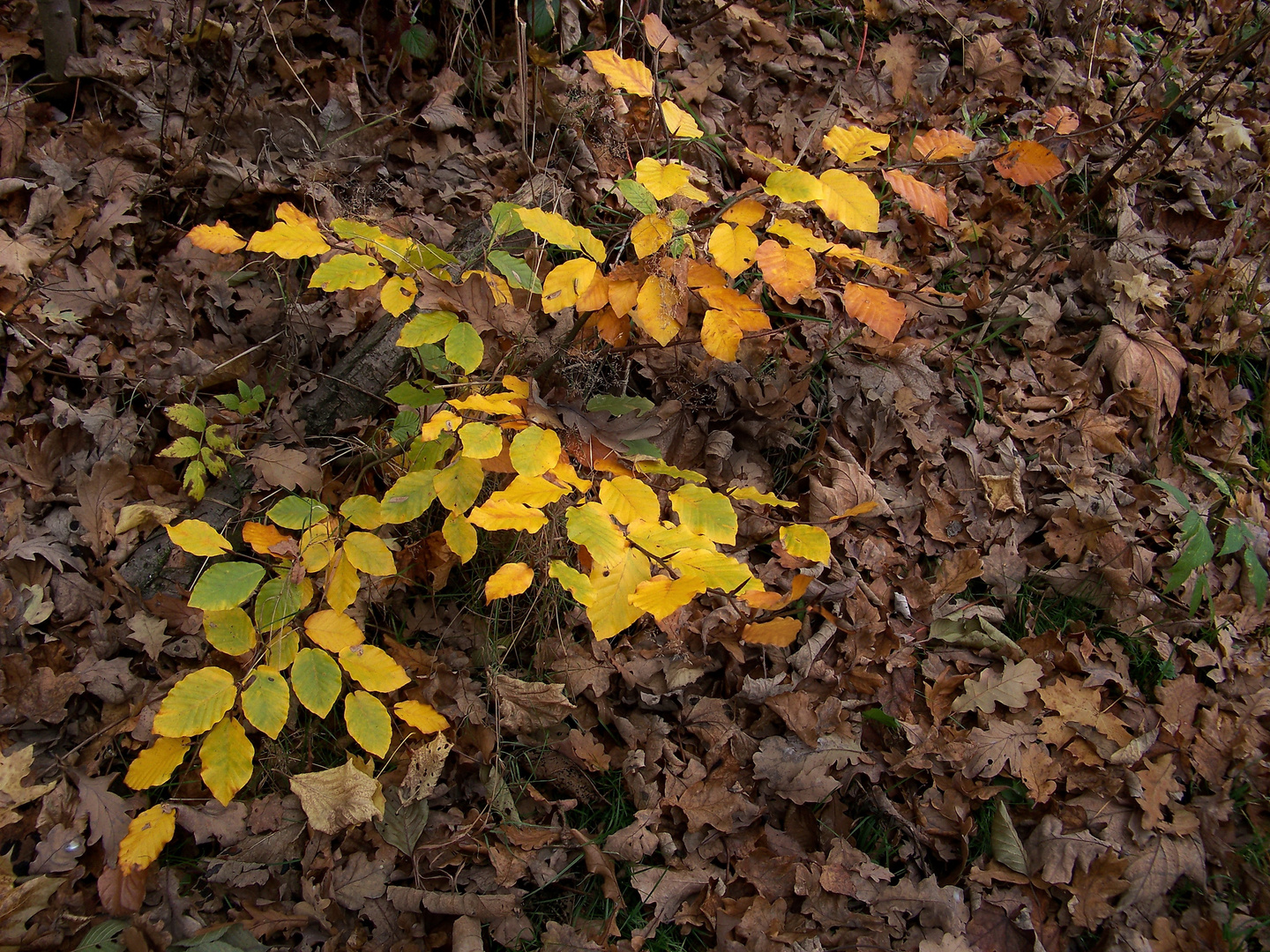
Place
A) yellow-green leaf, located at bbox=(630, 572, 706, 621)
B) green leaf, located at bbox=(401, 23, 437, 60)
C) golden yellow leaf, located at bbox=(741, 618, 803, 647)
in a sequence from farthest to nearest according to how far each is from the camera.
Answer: green leaf, located at bbox=(401, 23, 437, 60)
golden yellow leaf, located at bbox=(741, 618, 803, 647)
yellow-green leaf, located at bbox=(630, 572, 706, 621)

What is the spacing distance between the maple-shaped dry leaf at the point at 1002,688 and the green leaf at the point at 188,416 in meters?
2.32

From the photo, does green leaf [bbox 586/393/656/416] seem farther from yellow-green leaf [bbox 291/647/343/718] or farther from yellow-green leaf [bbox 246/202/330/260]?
yellow-green leaf [bbox 291/647/343/718]

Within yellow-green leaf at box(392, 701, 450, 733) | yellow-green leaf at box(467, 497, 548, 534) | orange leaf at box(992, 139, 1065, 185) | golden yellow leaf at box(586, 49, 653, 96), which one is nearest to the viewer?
yellow-green leaf at box(467, 497, 548, 534)

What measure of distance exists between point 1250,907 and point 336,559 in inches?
101

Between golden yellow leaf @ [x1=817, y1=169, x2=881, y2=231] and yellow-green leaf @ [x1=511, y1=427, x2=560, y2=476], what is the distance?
719 millimetres

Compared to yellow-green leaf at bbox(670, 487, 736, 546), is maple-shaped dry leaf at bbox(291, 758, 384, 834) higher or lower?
lower

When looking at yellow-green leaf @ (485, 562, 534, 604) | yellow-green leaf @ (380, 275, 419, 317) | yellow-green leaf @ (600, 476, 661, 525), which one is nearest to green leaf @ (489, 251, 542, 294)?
yellow-green leaf @ (380, 275, 419, 317)

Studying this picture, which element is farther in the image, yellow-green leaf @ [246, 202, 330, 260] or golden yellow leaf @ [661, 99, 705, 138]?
golden yellow leaf @ [661, 99, 705, 138]

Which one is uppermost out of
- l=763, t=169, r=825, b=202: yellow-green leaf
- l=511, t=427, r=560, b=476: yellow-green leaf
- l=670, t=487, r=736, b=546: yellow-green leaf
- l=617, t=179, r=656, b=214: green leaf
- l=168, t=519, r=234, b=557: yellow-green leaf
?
l=763, t=169, r=825, b=202: yellow-green leaf

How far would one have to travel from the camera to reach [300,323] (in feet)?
7.47

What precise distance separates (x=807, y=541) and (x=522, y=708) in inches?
36.7

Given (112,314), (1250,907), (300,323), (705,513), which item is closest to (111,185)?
(112,314)

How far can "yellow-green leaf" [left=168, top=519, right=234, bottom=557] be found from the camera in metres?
1.56

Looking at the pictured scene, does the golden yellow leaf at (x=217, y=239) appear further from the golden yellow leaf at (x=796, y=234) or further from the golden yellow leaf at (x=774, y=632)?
the golden yellow leaf at (x=774, y=632)
